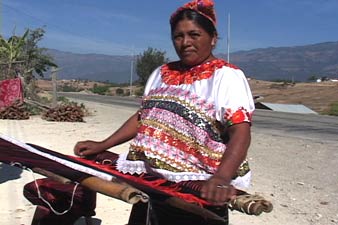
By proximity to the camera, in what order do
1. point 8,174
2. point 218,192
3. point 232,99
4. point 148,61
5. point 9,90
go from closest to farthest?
point 218,192
point 232,99
point 8,174
point 9,90
point 148,61

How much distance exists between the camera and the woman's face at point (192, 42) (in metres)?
2.45

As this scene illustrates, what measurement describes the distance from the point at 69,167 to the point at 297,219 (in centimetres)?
387

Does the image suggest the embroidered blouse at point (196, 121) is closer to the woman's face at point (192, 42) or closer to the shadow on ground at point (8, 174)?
the woman's face at point (192, 42)

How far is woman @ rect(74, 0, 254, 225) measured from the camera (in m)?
2.24

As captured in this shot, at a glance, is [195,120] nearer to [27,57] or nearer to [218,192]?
[218,192]

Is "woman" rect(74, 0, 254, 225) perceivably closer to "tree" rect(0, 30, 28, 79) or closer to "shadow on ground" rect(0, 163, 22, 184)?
"shadow on ground" rect(0, 163, 22, 184)

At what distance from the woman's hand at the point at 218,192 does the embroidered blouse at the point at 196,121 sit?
250mm

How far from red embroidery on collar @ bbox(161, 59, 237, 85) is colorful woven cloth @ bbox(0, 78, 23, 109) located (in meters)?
11.5

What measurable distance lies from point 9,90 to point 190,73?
41.2ft

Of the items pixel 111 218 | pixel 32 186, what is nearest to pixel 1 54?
pixel 111 218

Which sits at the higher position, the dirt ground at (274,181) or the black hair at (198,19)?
the black hair at (198,19)

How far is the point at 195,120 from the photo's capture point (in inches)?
91.8

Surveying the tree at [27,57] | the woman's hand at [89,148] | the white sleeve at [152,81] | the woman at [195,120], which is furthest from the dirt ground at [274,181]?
the tree at [27,57]

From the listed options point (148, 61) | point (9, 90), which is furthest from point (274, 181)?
point (148, 61)
